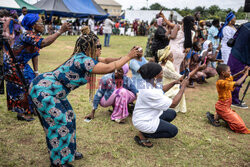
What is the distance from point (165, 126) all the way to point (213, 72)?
16.2 feet

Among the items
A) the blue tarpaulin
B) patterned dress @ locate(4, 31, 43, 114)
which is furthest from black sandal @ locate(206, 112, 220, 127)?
the blue tarpaulin

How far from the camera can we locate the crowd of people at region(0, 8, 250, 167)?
2.53 meters

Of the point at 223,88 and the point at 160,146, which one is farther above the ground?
the point at 223,88

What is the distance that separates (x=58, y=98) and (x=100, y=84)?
1765 mm

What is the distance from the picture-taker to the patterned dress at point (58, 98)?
248cm

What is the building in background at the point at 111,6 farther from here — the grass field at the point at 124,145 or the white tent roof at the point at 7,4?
the grass field at the point at 124,145

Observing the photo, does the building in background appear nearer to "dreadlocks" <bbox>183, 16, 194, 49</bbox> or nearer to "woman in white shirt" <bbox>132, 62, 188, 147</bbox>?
"dreadlocks" <bbox>183, 16, 194, 49</bbox>

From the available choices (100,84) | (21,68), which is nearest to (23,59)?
(21,68)

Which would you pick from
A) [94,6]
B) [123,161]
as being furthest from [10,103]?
[94,6]

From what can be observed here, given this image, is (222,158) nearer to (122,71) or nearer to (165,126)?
(165,126)

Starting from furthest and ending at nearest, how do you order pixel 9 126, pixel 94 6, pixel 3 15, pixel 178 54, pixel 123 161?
pixel 94 6, pixel 3 15, pixel 178 54, pixel 9 126, pixel 123 161

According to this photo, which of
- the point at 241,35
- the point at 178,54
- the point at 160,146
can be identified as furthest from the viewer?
the point at 178,54

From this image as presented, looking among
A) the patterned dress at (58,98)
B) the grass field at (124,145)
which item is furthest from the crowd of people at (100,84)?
the grass field at (124,145)

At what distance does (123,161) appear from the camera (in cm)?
310
